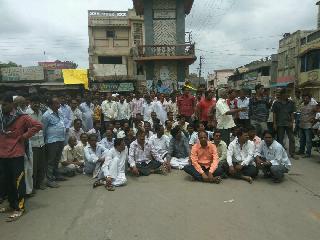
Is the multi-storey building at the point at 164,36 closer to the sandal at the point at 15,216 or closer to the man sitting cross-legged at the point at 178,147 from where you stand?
the man sitting cross-legged at the point at 178,147

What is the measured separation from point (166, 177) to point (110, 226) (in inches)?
119

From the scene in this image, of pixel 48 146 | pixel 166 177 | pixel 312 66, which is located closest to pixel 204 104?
pixel 166 177

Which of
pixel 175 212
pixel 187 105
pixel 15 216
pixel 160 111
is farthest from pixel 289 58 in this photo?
pixel 15 216

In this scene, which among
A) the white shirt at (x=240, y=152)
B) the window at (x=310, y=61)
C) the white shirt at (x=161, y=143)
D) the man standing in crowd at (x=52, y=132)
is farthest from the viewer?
the window at (x=310, y=61)

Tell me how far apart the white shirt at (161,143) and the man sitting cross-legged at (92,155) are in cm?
135

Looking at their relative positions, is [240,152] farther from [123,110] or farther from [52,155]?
[123,110]

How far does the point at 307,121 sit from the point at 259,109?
131 cm

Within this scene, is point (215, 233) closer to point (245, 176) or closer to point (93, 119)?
point (245, 176)

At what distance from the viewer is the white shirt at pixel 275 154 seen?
7.08 meters

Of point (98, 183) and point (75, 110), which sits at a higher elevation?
point (75, 110)

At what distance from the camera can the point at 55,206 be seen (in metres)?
5.68

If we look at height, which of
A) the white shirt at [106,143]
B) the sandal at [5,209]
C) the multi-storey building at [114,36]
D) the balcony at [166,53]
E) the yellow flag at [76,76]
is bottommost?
the sandal at [5,209]

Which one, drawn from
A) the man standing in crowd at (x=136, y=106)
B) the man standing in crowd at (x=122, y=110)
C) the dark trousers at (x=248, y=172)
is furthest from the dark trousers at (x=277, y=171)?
the man standing in crowd at (x=136, y=106)

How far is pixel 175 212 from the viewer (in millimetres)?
5242
